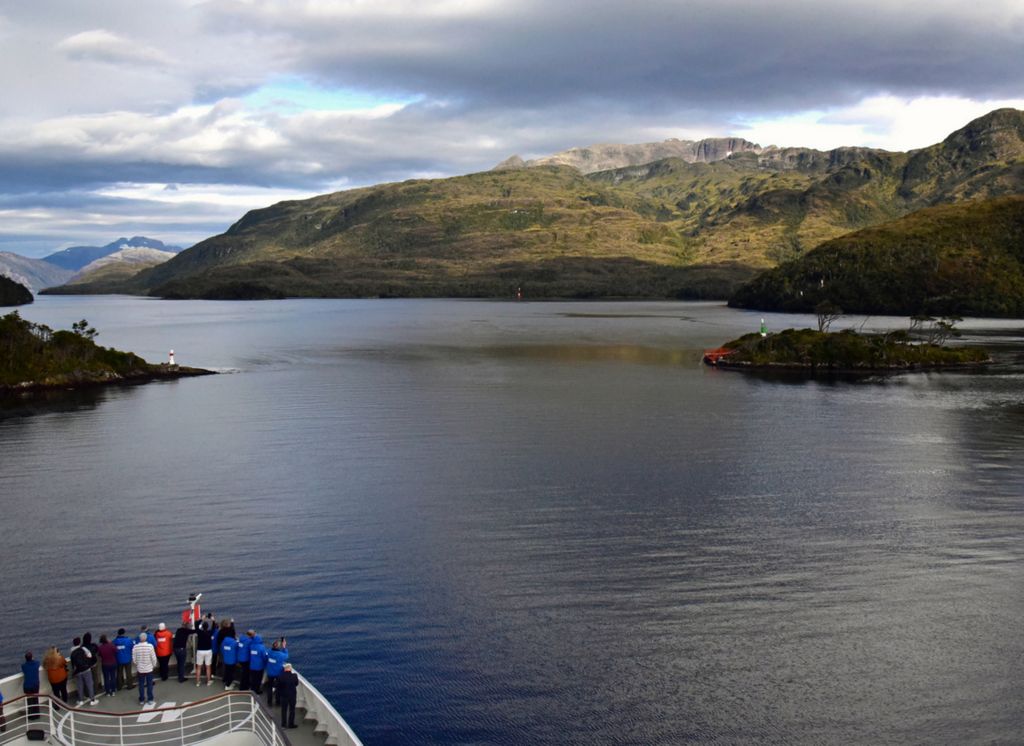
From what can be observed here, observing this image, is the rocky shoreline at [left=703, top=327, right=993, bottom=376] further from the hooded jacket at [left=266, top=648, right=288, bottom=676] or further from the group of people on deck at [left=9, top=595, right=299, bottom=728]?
the hooded jacket at [left=266, top=648, right=288, bottom=676]

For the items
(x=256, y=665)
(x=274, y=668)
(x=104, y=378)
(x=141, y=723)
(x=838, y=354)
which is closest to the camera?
(x=141, y=723)

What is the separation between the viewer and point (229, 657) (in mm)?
34344

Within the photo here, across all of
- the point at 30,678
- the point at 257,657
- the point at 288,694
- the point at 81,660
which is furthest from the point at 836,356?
the point at 30,678

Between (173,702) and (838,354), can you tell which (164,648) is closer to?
(173,702)

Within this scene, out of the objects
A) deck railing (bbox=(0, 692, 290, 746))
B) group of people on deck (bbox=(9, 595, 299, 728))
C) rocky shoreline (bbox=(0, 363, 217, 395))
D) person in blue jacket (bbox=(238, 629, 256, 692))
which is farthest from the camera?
rocky shoreline (bbox=(0, 363, 217, 395))

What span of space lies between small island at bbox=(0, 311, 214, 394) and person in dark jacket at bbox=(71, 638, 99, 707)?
386ft

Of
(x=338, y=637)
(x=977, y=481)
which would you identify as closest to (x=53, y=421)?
(x=338, y=637)

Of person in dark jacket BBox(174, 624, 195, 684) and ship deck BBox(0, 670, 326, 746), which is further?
person in dark jacket BBox(174, 624, 195, 684)

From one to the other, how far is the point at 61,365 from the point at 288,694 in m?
130

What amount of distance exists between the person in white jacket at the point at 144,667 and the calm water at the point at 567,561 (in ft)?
27.7

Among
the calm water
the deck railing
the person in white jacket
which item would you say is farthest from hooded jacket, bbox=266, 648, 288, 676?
the calm water

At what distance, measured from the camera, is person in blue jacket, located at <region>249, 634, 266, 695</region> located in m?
33.8

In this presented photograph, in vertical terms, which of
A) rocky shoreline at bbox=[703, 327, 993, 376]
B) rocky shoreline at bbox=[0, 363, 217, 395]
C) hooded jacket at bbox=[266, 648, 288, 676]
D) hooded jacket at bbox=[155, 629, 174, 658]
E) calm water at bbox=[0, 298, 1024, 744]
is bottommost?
calm water at bbox=[0, 298, 1024, 744]

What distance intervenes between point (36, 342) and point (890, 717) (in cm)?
14715
